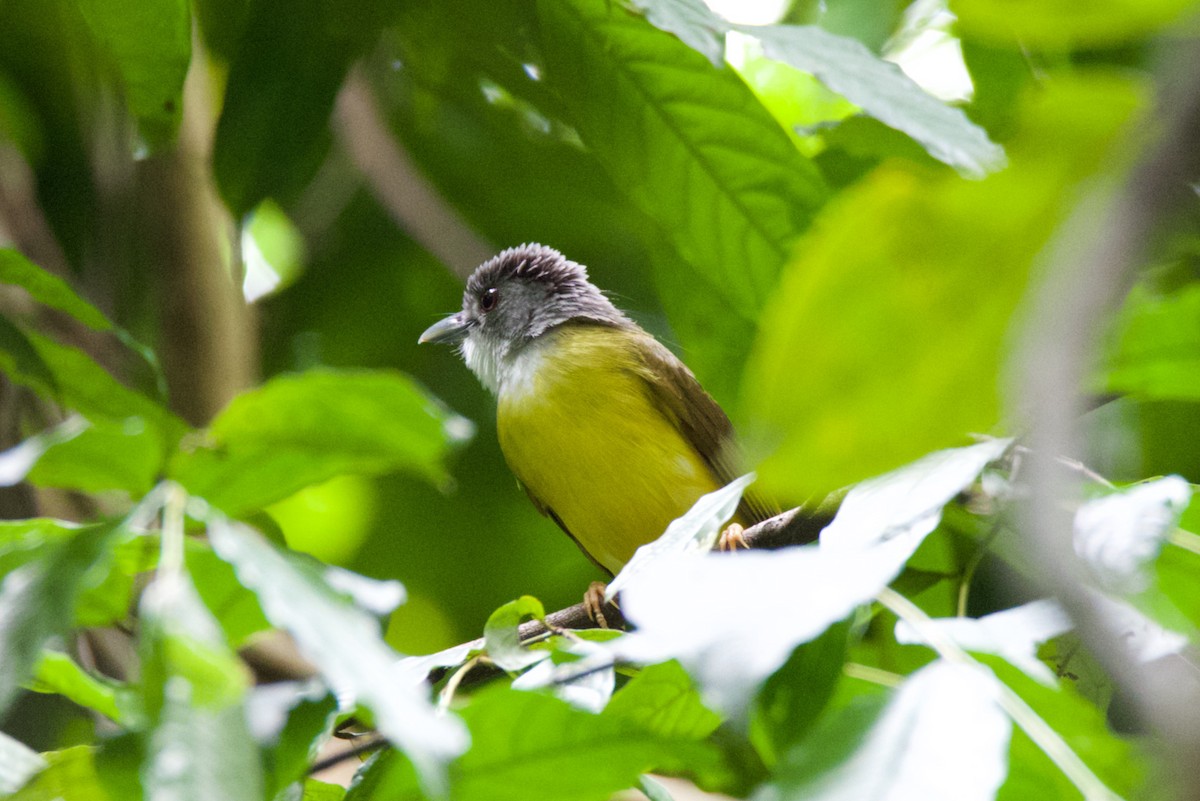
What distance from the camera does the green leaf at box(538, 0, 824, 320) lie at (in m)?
2.07

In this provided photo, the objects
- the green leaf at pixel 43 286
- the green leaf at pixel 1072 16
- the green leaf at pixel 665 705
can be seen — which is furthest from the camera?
the green leaf at pixel 43 286

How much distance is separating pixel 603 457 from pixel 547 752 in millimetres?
2269

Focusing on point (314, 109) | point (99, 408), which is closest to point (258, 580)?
point (99, 408)

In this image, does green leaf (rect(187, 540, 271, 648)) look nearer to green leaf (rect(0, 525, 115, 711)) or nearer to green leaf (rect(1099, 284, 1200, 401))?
green leaf (rect(0, 525, 115, 711))

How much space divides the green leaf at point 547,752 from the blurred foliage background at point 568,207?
288 millimetres

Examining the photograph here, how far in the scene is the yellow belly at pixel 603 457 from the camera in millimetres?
3643

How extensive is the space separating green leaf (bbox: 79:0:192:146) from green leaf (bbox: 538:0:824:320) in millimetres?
625

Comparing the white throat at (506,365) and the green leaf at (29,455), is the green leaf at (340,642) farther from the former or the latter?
the white throat at (506,365)

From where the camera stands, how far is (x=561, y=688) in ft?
5.25

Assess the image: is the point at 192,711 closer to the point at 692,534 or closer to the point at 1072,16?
the point at 692,534

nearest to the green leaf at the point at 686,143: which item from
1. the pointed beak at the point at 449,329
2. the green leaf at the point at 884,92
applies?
the green leaf at the point at 884,92

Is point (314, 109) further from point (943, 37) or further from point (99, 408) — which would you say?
point (943, 37)

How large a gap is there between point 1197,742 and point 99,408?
5.17ft

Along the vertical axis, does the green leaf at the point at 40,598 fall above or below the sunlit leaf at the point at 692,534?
above
